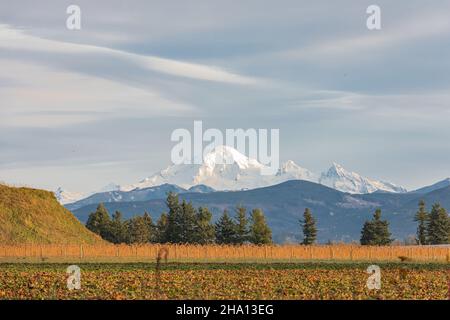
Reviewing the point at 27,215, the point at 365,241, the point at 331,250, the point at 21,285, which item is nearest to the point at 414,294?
the point at 21,285

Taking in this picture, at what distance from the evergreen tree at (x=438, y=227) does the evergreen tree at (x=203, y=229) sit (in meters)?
41.2

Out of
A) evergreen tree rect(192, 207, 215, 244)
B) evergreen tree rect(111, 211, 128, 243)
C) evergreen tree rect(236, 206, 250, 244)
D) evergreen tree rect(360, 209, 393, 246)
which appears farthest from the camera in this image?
evergreen tree rect(360, 209, 393, 246)

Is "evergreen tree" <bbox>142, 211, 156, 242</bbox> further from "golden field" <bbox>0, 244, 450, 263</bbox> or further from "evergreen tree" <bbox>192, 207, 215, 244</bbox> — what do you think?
"golden field" <bbox>0, 244, 450, 263</bbox>

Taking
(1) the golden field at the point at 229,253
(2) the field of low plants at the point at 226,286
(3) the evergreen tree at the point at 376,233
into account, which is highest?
(3) the evergreen tree at the point at 376,233

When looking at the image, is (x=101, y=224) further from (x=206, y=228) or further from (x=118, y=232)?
(x=206, y=228)

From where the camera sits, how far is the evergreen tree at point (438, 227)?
155875 millimetres

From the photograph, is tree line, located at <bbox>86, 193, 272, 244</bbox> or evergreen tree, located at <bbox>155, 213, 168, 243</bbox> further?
evergreen tree, located at <bbox>155, 213, 168, 243</bbox>

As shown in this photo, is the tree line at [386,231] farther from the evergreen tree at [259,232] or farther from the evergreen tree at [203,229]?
the evergreen tree at [203,229]

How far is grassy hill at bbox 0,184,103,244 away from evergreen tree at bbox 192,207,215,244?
2007 centimetres

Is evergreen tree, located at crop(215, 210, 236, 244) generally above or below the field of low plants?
above

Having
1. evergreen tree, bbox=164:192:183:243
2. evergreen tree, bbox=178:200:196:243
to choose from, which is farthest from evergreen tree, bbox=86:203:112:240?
evergreen tree, bbox=178:200:196:243

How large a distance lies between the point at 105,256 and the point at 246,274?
4279 cm

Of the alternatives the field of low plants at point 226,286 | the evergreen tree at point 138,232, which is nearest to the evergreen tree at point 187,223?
the evergreen tree at point 138,232

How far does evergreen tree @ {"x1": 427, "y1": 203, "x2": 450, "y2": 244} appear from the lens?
15588cm
